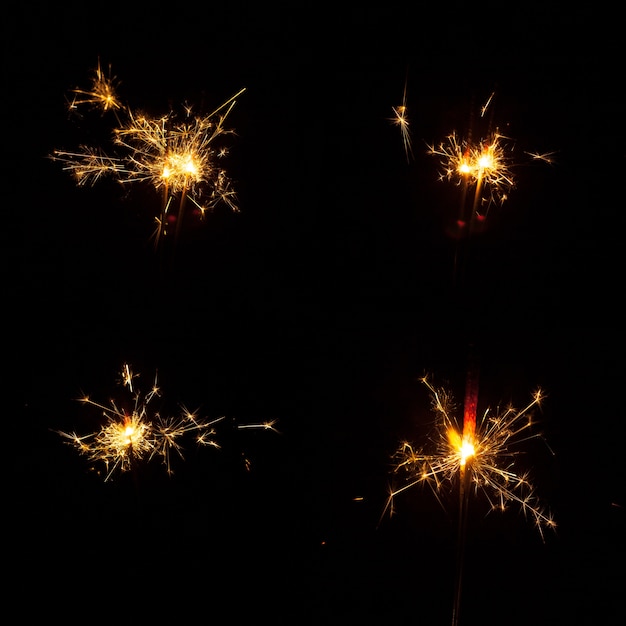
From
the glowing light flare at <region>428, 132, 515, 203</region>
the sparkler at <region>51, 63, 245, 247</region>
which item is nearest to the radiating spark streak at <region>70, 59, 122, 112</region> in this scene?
the sparkler at <region>51, 63, 245, 247</region>

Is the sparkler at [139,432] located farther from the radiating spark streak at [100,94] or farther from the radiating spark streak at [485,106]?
the radiating spark streak at [485,106]

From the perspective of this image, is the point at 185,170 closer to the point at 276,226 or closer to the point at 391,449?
the point at 276,226

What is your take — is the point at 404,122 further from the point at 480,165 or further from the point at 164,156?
the point at 164,156

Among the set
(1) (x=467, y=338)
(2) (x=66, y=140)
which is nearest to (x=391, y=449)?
(1) (x=467, y=338)

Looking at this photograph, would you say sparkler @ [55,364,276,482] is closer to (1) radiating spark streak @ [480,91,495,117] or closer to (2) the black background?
(2) the black background

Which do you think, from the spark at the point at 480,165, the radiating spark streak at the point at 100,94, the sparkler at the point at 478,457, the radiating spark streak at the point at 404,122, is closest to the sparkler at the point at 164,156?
the radiating spark streak at the point at 100,94

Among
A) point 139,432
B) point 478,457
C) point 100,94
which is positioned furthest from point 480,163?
point 139,432

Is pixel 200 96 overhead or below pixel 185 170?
overhead
